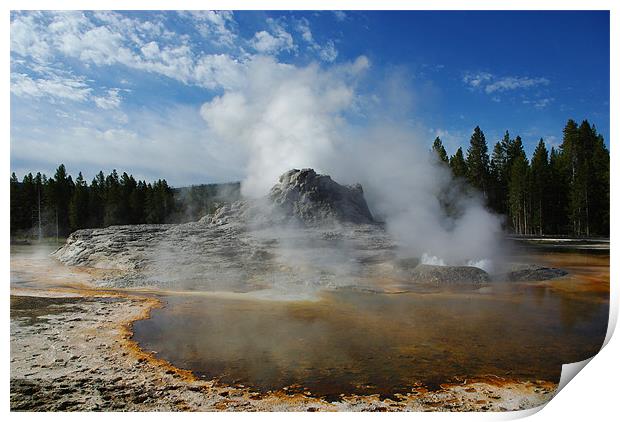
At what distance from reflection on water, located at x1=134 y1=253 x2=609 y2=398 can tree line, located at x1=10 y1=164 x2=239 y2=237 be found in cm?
188

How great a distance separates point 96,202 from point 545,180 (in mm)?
9377

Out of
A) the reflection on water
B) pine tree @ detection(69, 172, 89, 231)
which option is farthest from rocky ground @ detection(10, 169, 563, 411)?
pine tree @ detection(69, 172, 89, 231)

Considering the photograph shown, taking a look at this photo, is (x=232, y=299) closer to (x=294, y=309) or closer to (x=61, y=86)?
(x=294, y=309)

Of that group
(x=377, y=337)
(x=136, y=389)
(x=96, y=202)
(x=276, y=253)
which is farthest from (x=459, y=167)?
(x=136, y=389)

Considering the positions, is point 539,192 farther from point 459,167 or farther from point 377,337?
point 377,337

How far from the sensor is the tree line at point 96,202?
446 cm

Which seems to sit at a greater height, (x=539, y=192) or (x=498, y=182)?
(x=498, y=182)

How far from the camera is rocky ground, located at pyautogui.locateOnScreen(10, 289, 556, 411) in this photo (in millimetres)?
2480

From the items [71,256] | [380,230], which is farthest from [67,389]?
[380,230]

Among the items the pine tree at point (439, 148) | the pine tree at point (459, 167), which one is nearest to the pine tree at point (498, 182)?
the pine tree at point (459, 167)

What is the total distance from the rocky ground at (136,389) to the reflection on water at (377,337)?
10cm

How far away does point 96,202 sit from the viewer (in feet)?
24.1

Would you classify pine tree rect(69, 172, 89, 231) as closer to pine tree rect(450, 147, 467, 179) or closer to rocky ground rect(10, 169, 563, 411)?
rocky ground rect(10, 169, 563, 411)

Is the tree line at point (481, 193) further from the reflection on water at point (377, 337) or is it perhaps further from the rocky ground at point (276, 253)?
the reflection on water at point (377, 337)
